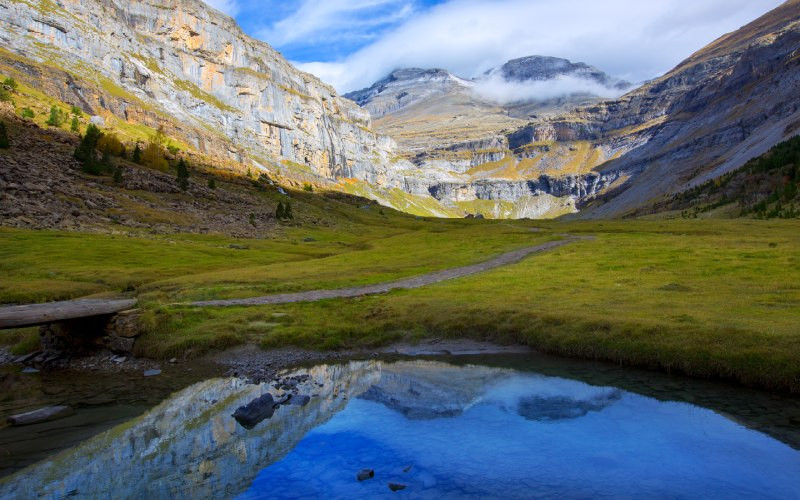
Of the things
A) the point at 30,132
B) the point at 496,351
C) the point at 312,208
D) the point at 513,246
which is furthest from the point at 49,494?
the point at 312,208

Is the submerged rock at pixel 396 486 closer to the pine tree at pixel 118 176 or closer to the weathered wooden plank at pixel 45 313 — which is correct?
the weathered wooden plank at pixel 45 313

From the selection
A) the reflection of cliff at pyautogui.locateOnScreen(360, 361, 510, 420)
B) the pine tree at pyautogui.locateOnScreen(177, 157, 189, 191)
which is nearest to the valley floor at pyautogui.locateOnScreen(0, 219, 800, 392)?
the reflection of cliff at pyautogui.locateOnScreen(360, 361, 510, 420)

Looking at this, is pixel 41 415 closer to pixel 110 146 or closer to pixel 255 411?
pixel 255 411

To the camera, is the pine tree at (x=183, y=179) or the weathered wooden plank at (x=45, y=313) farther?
the pine tree at (x=183, y=179)

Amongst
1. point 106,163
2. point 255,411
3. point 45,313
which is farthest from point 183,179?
point 255,411

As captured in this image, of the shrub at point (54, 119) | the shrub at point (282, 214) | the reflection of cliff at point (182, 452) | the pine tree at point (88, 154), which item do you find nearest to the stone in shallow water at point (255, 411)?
the reflection of cliff at point (182, 452)

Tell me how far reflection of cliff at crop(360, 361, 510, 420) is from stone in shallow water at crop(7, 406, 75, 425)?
44.4ft

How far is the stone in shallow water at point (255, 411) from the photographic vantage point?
20.3 meters

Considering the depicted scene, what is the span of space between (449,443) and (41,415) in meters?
18.0

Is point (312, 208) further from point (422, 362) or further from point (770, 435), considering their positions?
point (770, 435)

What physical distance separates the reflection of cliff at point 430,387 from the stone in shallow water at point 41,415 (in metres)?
13.5

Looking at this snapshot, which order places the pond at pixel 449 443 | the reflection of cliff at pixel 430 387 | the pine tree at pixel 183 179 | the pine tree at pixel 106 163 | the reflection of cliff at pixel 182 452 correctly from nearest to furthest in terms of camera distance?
1. the pond at pixel 449 443
2. the reflection of cliff at pixel 182 452
3. the reflection of cliff at pixel 430 387
4. the pine tree at pixel 106 163
5. the pine tree at pixel 183 179

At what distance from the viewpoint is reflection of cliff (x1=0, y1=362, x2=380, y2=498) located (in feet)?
50.0

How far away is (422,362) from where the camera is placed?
2958 centimetres
